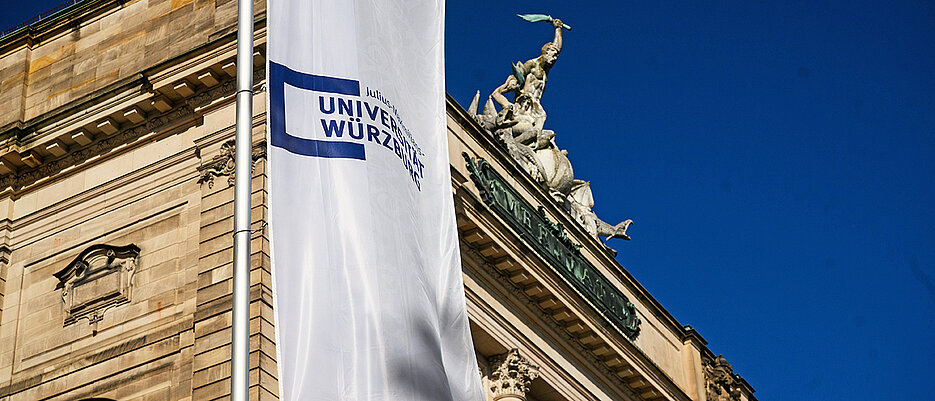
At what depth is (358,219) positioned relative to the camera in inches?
505

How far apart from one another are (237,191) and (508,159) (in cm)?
2183

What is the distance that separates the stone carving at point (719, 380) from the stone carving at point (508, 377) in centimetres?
1093

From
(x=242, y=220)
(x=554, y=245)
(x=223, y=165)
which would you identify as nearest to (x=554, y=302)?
(x=554, y=245)

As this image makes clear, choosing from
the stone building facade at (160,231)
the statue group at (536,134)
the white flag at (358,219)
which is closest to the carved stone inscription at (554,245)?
the stone building facade at (160,231)

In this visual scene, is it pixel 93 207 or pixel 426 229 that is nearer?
pixel 426 229

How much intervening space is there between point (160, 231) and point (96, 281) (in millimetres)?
1515

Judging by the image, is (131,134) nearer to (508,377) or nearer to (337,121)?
(508,377)

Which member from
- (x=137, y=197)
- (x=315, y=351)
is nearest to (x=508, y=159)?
(x=137, y=197)

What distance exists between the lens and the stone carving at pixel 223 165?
26000 millimetres

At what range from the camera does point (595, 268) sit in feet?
120

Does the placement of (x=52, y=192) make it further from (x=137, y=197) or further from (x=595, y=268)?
(x=595, y=268)

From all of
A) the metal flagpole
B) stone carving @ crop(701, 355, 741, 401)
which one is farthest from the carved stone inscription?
the metal flagpole

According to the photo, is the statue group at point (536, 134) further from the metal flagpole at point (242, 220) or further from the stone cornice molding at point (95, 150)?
the metal flagpole at point (242, 220)

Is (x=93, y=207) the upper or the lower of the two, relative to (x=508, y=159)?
lower
